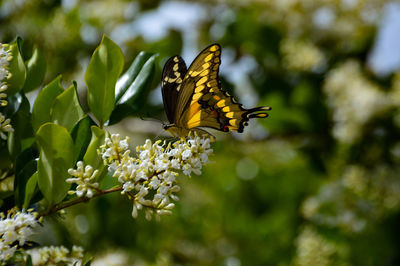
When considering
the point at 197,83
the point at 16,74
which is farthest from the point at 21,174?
the point at 197,83

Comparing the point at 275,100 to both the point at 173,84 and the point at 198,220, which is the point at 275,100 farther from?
the point at 173,84

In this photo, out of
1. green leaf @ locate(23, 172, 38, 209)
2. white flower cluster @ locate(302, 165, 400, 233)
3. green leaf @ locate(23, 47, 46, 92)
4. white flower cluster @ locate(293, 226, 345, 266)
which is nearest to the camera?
green leaf @ locate(23, 172, 38, 209)

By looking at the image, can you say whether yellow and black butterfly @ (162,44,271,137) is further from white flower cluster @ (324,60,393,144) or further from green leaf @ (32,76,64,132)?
white flower cluster @ (324,60,393,144)

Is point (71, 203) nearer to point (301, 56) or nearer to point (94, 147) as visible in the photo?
point (94, 147)

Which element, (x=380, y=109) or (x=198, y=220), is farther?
(x=198, y=220)

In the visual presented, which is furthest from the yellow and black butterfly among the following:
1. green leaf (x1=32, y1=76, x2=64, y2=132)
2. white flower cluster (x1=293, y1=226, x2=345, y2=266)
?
white flower cluster (x1=293, y1=226, x2=345, y2=266)

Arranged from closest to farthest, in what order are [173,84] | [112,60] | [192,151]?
[192,151] < [112,60] < [173,84]

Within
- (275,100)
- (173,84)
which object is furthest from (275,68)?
(173,84)
